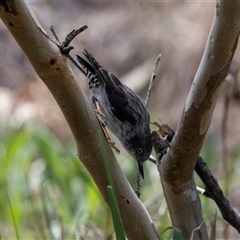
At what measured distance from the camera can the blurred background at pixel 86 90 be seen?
3.94 m

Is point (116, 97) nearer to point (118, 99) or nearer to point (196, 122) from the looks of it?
point (118, 99)

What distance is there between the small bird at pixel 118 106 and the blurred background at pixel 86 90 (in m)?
0.39

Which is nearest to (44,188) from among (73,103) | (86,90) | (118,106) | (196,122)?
(118,106)

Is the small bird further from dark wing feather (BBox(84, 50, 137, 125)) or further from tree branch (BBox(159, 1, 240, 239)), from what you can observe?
tree branch (BBox(159, 1, 240, 239))

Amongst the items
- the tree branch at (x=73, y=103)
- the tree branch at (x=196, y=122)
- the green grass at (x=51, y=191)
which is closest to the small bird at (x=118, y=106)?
the green grass at (x=51, y=191)

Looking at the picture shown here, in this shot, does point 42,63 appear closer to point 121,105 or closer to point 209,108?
point 209,108

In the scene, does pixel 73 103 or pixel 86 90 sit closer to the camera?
pixel 73 103

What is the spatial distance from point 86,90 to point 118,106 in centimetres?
246

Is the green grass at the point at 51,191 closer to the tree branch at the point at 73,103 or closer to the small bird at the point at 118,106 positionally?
the small bird at the point at 118,106

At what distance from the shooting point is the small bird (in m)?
3.63

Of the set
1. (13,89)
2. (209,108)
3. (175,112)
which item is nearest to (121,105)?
(209,108)

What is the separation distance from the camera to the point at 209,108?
6.91 ft

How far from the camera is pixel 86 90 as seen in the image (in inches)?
247

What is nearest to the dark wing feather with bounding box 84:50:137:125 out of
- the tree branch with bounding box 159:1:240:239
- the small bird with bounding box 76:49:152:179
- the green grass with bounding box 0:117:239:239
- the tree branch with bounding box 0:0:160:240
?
the small bird with bounding box 76:49:152:179
